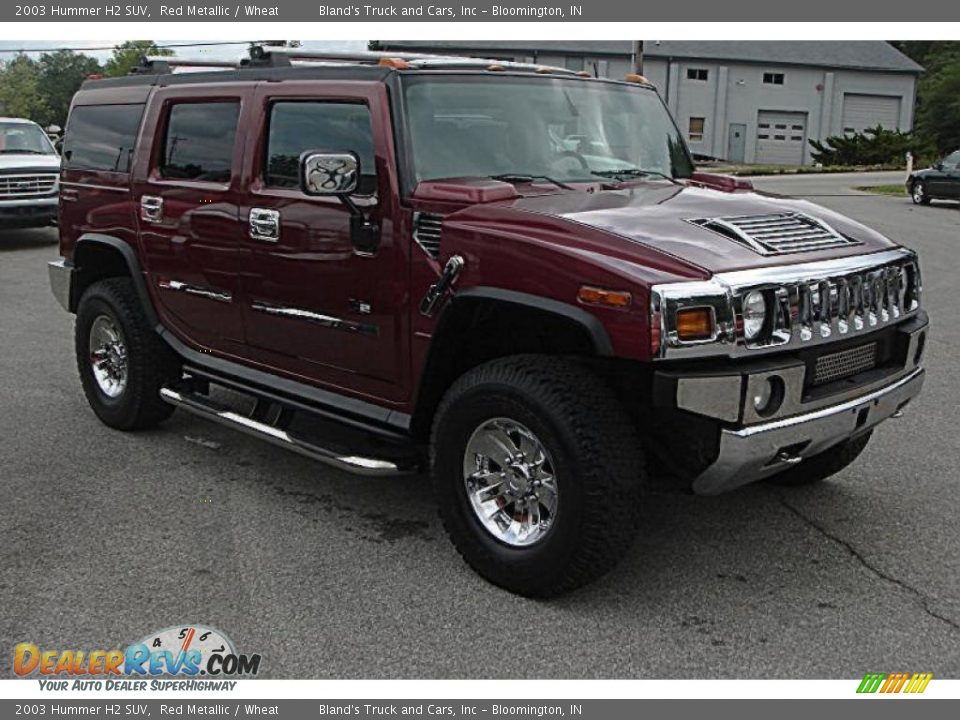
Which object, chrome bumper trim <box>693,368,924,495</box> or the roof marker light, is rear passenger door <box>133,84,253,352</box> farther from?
chrome bumper trim <box>693,368,924,495</box>

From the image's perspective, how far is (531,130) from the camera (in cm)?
471

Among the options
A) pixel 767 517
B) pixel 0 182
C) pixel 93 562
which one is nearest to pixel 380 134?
pixel 93 562

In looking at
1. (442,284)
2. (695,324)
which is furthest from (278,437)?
(695,324)

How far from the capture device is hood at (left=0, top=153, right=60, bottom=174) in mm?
14802

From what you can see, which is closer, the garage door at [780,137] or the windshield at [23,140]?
the windshield at [23,140]

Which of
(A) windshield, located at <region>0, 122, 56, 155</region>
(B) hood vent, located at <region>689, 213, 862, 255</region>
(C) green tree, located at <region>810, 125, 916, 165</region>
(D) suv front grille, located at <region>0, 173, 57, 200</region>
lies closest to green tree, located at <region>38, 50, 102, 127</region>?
(C) green tree, located at <region>810, 125, 916, 165</region>

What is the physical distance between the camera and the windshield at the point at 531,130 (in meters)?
4.46

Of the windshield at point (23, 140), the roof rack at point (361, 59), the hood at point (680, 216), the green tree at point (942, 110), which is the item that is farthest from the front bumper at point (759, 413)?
the green tree at point (942, 110)

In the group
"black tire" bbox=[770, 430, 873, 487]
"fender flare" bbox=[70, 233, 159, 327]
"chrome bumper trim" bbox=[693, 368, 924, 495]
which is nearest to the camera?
"chrome bumper trim" bbox=[693, 368, 924, 495]

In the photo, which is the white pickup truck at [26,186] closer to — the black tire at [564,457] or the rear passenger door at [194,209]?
the rear passenger door at [194,209]

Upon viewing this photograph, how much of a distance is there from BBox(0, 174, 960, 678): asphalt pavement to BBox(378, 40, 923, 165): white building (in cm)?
4654

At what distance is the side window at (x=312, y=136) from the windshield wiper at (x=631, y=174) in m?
1.06

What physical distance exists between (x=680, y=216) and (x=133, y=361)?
3.36 m

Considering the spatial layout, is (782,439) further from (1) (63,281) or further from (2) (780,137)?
(2) (780,137)
